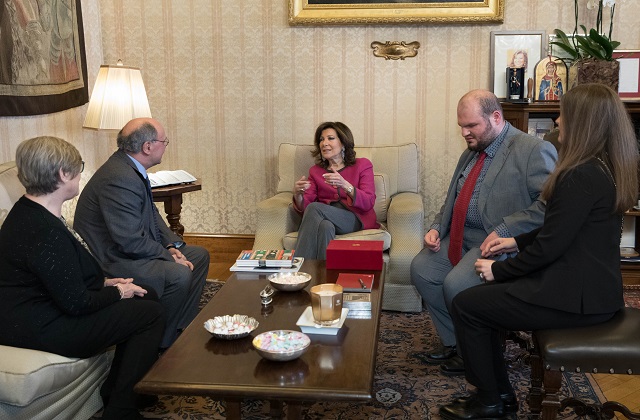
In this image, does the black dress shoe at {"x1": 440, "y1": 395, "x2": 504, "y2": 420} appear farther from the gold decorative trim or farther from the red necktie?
the gold decorative trim

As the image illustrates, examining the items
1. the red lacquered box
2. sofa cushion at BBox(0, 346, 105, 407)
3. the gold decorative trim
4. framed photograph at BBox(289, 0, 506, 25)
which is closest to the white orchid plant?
framed photograph at BBox(289, 0, 506, 25)

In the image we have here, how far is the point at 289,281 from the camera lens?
2.92m

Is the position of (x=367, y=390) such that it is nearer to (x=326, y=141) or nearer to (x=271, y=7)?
(x=326, y=141)

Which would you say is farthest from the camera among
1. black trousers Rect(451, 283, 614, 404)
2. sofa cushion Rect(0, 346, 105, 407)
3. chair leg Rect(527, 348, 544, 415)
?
chair leg Rect(527, 348, 544, 415)

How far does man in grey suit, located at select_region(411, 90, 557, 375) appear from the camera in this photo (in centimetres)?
318

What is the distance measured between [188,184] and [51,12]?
130 cm

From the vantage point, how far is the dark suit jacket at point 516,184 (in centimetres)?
314

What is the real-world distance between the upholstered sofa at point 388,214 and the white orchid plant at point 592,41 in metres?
1.18

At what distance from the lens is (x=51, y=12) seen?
14.0ft

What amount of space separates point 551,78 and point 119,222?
9.89 feet

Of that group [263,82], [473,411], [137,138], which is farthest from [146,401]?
[263,82]

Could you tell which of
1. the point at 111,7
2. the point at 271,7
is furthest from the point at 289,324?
the point at 111,7

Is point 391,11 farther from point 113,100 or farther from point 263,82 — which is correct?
point 113,100

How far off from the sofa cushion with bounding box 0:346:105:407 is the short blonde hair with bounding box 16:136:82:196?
1.83 feet
